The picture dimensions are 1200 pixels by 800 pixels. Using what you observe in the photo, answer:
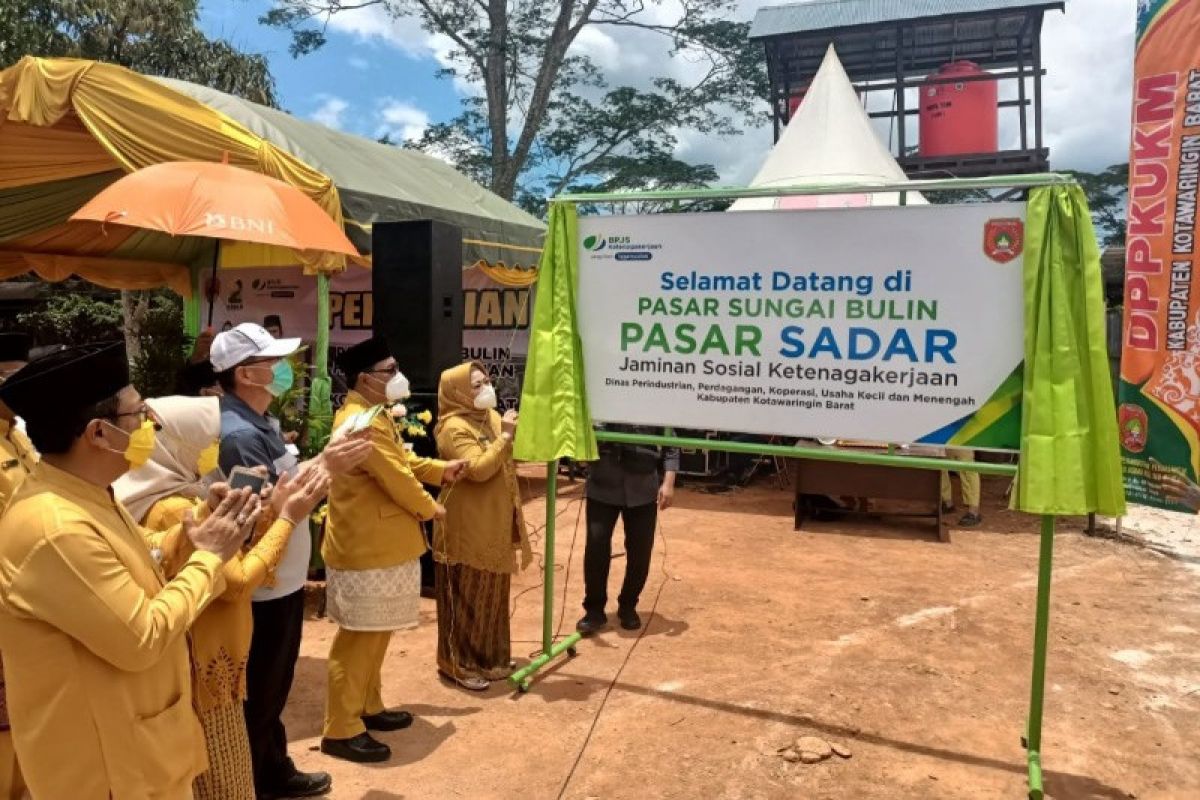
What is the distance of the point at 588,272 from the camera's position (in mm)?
4027

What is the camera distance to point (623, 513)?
4988 millimetres

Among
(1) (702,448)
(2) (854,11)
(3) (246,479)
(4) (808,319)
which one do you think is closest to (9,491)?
(3) (246,479)

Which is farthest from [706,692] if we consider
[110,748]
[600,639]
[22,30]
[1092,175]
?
[1092,175]

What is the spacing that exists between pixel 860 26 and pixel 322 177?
12594 millimetres

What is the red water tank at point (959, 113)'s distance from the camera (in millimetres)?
14203

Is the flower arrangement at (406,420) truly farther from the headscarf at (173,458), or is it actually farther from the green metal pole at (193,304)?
the green metal pole at (193,304)

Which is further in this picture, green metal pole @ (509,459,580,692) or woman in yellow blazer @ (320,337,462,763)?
green metal pole @ (509,459,580,692)

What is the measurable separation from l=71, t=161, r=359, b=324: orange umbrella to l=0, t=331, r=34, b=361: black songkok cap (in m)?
0.66

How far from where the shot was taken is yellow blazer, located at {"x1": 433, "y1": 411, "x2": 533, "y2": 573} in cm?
395

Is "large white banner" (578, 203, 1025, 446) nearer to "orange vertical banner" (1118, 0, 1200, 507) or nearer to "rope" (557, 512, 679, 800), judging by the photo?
"rope" (557, 512, 679, 800)

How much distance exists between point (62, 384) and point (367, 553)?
5.84 feet

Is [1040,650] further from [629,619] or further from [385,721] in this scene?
[385,721]

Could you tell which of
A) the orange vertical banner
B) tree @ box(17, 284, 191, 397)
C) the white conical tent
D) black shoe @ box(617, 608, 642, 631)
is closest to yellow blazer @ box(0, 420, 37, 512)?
black shoe @ box(617, 608, 642, 631)

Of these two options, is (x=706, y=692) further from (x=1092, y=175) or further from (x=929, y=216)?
(x=1092, y=175)
